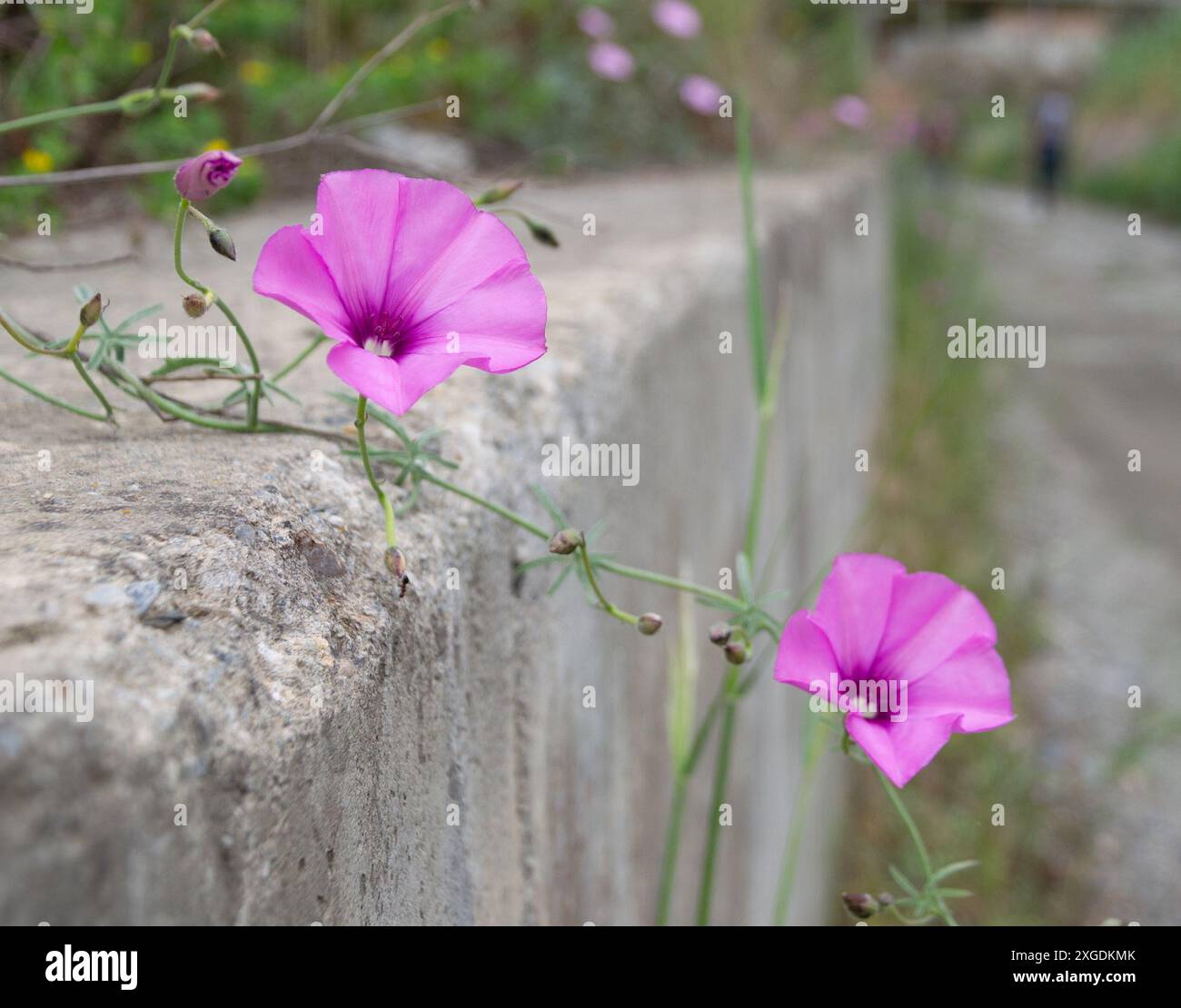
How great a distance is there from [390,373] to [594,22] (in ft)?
11.1

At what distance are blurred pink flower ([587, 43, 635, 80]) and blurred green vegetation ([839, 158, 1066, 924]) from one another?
1.44 metres

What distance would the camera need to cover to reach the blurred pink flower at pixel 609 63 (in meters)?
3.55

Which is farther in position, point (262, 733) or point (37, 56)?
point (37, 56)

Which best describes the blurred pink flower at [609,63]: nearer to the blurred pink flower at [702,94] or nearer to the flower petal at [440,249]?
the blurred pink flower at [702,94]

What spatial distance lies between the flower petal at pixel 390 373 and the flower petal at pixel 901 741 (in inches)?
10.6

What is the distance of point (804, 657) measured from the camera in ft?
2.01

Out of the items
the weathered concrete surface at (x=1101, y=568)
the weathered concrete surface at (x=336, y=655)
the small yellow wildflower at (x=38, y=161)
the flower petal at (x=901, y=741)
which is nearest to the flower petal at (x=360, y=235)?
the weathered concrete surface at (x=336, y=655)

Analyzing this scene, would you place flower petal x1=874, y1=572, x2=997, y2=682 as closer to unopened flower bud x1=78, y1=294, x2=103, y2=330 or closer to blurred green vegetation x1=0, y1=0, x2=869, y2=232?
unopened flower bud x1=78, y1=294, x2=103, y2=330

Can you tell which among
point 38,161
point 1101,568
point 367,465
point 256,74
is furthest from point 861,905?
point 1101,568

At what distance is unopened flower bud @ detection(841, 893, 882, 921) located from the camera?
627mm

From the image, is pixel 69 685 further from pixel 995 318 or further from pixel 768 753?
pixel 995 318
